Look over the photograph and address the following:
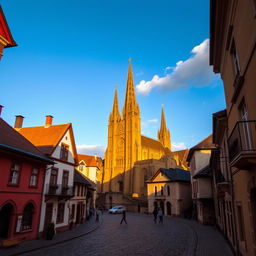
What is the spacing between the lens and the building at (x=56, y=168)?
59.4 feet

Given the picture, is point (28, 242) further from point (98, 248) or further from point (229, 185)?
point (229, 185)

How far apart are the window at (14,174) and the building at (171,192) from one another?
2928 centimetres

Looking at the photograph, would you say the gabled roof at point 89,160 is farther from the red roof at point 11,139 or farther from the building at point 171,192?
the red roof at point 11,139

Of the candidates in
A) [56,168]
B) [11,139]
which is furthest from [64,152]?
[11,139]

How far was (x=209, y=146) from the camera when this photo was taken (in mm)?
26547

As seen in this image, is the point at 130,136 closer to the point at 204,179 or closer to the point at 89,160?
the point at 89,160

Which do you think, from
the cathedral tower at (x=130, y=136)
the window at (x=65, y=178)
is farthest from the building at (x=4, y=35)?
the cathedral tower at (x=130, y=136)

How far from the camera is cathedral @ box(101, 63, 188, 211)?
64.5 metres

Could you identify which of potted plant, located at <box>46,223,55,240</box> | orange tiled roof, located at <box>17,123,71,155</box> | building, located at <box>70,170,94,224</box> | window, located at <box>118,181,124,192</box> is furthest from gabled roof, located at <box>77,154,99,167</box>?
potted plant, located at <box>46,223,55,240</box>

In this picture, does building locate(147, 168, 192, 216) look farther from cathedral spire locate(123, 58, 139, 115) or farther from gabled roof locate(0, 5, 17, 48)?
cathedral spire locate(123, 58, 139, 115)

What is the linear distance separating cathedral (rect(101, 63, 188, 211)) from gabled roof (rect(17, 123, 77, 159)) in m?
40.3

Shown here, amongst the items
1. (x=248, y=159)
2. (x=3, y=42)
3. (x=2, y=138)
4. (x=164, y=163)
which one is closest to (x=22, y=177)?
Result: (x=2, y=138)

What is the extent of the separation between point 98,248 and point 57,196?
22.5ft

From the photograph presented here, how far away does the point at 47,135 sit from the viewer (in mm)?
21594
